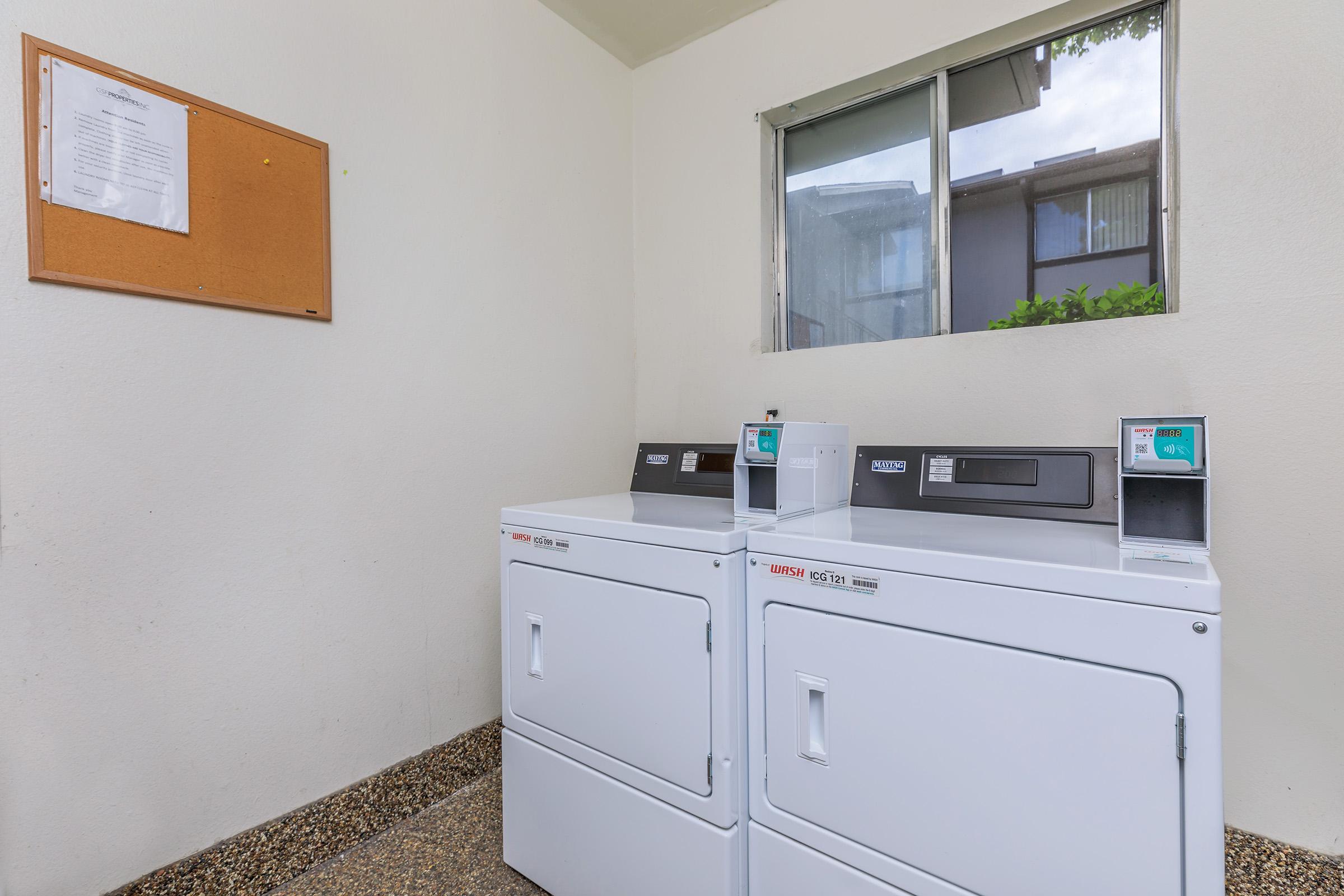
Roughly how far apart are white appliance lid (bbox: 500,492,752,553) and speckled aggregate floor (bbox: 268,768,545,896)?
0.94 metres

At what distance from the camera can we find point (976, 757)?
0.99 m

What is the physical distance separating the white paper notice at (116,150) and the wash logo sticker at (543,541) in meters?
1.07

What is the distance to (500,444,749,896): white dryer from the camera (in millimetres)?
1256

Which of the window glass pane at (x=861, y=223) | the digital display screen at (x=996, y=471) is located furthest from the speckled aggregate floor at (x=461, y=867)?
the window glass pane at (x=861, y=223)

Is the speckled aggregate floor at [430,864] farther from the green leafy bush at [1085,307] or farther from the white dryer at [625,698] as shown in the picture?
the green leafy bush at [1085,307]

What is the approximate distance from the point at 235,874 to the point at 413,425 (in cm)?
122

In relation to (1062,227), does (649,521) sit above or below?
below

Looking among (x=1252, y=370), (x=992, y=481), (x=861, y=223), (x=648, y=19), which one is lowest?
(x=992, y=481)

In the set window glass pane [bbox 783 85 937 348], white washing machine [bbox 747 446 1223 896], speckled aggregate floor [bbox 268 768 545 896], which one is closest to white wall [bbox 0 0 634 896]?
speckled aggregate floor [bbox 268 768 545 896]

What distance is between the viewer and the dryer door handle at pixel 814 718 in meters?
1.14

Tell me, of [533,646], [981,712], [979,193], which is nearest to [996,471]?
[981,712]

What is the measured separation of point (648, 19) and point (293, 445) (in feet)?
6.84

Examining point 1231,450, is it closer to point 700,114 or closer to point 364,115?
point 700,114

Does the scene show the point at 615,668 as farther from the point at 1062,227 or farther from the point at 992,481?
the point at 1062,227
